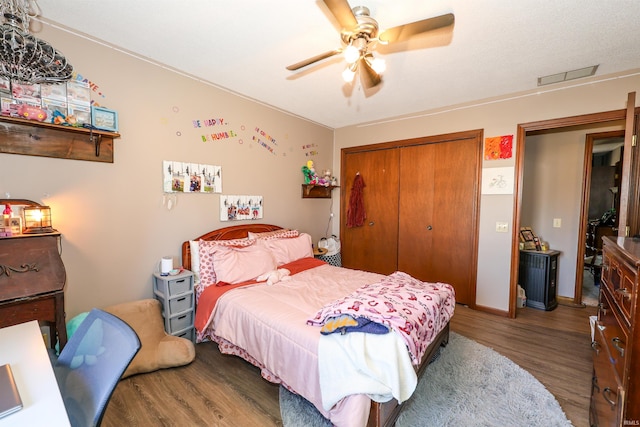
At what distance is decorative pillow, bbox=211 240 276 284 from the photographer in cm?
247

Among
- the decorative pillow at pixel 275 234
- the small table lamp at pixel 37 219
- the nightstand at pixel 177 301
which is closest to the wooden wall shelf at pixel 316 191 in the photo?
the decorative pillow at pixel 275 234

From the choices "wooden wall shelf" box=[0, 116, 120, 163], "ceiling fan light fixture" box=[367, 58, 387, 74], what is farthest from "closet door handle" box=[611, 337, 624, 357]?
"wooden wall shelf" box=[0, 116, 120, 163]

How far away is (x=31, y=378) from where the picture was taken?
0.96 metres

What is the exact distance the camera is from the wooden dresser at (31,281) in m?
1.51

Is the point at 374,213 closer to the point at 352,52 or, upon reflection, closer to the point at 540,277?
the point at 540,277

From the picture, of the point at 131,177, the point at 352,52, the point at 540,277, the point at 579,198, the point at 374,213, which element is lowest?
the point at 540,277

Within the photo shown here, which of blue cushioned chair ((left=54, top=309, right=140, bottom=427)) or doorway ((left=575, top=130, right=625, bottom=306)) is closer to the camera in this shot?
blue cushioned chair ((left=54, top=309, right=140, bottom=427))

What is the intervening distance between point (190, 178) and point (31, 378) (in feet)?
6.53

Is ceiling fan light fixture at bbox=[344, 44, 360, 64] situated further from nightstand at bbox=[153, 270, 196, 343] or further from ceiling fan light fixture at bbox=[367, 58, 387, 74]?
nightstand at bbox=[153, 270, 196, 343]

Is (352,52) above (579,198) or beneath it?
above

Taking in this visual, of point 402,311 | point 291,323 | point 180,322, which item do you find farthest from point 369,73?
point 180,322

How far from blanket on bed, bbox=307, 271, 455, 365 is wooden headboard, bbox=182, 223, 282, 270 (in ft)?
5.08

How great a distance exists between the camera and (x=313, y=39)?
6.73ft

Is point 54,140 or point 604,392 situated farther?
point 54,140
